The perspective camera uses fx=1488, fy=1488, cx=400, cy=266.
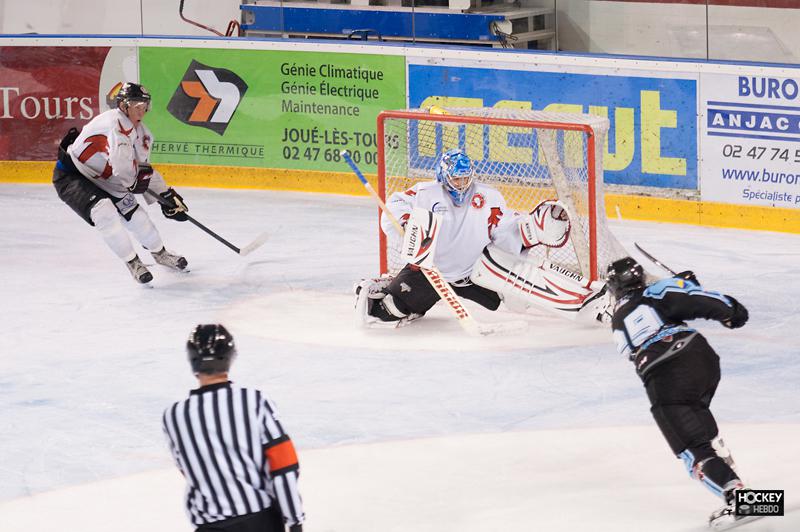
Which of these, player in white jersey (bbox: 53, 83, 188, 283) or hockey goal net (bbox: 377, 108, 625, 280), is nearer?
hockey goal net (bbox: 377, 108, 625, 280)

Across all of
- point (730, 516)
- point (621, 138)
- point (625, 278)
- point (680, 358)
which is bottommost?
point (730, 516)

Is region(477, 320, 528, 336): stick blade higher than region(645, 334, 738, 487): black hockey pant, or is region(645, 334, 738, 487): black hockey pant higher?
region(645, 334, 738, 487): black hockey pant

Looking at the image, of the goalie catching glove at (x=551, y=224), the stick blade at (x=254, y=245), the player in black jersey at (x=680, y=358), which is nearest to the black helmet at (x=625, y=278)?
the player in black jersey at (x=680, y=358)

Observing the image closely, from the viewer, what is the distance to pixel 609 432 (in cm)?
558

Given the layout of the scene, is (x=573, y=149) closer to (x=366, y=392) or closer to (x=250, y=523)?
(x=366, y=392)

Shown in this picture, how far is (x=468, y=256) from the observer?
23.4 feet

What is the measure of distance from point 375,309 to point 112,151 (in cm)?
178

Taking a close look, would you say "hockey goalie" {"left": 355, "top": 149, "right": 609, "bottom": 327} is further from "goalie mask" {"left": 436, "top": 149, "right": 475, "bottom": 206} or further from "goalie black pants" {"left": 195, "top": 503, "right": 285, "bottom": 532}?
"goalie black pants" {"left": 195, "top": 503, "right": 285, "bottom": 532}

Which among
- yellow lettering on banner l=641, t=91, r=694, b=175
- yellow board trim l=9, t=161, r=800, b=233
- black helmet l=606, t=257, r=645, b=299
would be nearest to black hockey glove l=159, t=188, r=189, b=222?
yellow board trim l=9, t=161, r=800, b=233

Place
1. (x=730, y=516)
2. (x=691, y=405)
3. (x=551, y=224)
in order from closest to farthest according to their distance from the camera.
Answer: (x=730, y=516) → (x=691, y=405) → (x=551, y=224)

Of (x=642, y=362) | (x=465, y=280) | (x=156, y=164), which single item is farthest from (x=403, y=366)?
A: (x=156, y=164)

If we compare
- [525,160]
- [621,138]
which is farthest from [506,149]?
[621,138]

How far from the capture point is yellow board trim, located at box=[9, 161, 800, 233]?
880cm

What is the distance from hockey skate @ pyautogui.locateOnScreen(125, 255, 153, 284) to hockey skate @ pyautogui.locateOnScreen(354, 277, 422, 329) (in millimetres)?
1520
